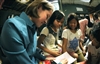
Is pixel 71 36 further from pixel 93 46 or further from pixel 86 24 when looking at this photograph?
pixel 86 24

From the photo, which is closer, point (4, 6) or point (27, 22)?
point (27, 22)

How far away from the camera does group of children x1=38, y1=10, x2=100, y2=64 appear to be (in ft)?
5.03

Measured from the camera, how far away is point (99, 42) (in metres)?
1.52

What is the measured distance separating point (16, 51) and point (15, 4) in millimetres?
822

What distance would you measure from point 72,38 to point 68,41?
0.18 feet

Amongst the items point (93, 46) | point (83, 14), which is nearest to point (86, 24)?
point (83, 14)

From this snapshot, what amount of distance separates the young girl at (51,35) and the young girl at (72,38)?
0.09 meters

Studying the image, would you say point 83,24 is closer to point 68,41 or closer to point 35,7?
point 68,41

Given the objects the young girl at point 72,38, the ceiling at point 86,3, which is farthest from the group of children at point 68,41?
the ceiling at point 86,3

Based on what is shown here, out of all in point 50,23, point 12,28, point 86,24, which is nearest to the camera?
point 12,28

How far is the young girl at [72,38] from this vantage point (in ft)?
5.33

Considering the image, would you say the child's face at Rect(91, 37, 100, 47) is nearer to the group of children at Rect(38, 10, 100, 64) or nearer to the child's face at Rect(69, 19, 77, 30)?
the group of children at Rect(38, 10, 100, 64)

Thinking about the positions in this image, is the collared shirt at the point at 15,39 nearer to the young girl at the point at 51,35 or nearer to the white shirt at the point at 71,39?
the young girl at the point at 51,35

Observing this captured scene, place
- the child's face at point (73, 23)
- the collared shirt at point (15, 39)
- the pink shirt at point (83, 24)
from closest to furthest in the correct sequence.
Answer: the collared shirt at point (15, 39), the child's face at point (73, 23), the pink shirt at point (83, 24)
